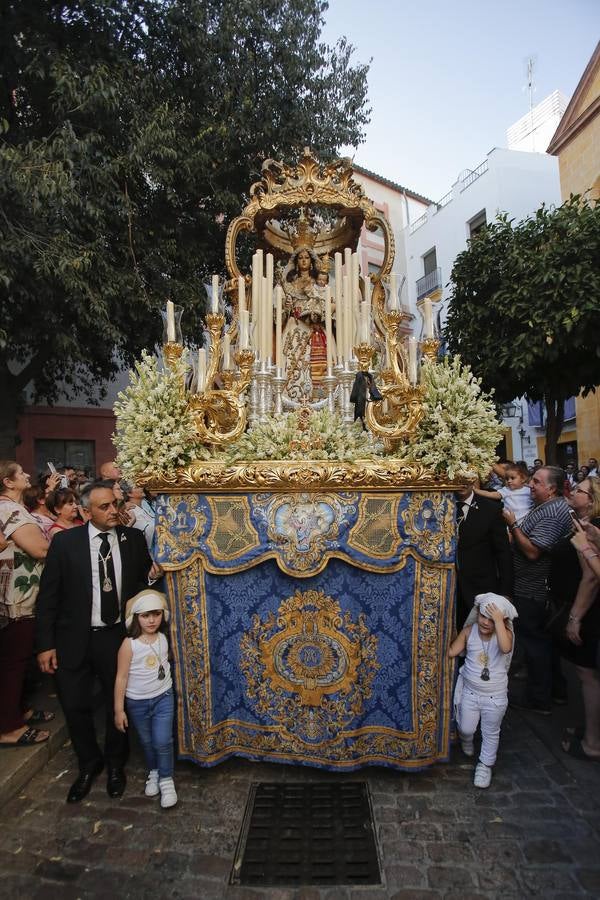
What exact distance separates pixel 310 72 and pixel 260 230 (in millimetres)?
5077

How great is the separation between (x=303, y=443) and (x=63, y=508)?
222cm

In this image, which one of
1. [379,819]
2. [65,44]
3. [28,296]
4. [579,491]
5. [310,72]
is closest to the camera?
[379,819]

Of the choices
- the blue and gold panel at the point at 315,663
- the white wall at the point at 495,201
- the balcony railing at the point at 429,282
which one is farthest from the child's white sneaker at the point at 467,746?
the balcony railing at the point at 429,282

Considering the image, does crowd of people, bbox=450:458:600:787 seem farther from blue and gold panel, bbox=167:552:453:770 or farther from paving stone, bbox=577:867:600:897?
paving stone, bbox=577:867:600:897

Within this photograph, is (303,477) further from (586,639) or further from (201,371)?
(586,639)

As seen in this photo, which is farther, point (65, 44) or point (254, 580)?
point (65, 44)

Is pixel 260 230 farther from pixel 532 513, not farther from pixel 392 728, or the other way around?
pixel 392 728

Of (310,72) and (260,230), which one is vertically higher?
(310,72)

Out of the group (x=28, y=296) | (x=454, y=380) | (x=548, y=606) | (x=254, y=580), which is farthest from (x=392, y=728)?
(x=28, y=296)

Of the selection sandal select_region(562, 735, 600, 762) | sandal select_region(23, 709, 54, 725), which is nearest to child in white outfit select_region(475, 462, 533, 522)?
sandal select_region(562, 735, 600, 762)

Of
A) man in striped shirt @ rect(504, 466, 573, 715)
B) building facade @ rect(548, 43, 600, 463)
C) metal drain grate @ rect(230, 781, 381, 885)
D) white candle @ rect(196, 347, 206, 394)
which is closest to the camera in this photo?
metal drain grate @ rect(230, 781, 381, 885)

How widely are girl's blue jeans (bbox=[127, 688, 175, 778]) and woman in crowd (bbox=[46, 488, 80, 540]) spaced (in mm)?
1796

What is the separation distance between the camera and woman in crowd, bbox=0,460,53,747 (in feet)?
11.8

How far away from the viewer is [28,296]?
683 cm
